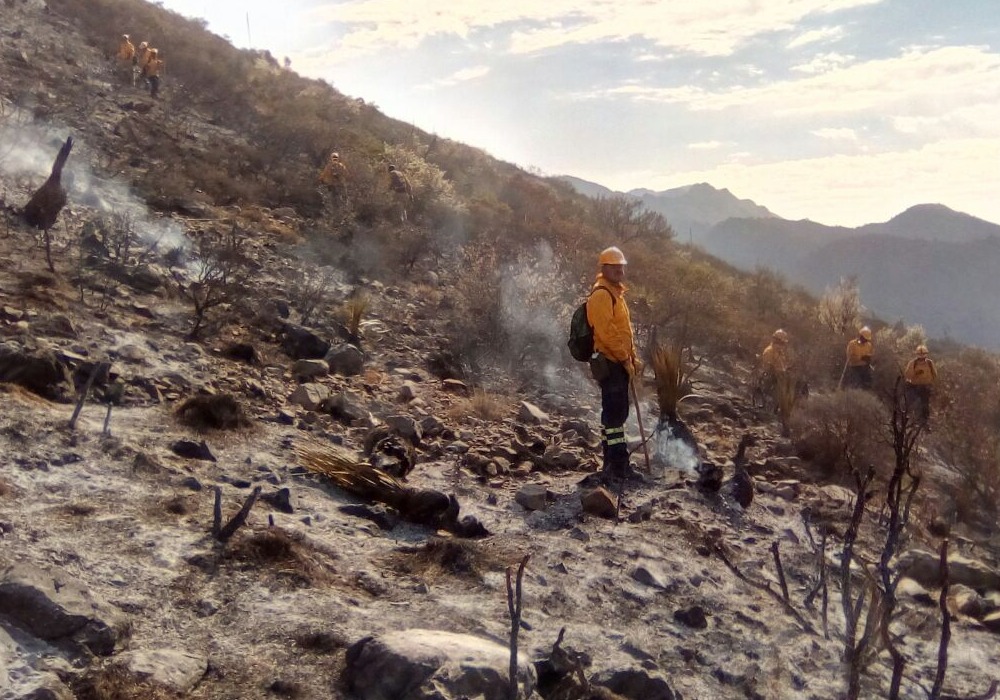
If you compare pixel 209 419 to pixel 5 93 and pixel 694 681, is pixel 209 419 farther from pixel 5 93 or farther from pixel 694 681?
pixel 5 93

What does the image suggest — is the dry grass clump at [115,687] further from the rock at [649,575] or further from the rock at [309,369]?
the rock at [309,369]

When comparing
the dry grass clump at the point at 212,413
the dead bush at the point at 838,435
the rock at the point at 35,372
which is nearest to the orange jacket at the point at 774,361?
the dead bush at the point at 838,435

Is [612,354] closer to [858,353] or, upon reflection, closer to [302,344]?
[302,344]

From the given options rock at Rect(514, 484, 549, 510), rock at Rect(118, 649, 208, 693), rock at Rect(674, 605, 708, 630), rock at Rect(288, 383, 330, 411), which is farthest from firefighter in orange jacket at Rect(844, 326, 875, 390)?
rock at Rect(118, 649, 208, 693)

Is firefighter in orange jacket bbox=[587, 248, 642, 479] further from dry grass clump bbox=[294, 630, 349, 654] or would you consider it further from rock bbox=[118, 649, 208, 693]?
rock bbox=[118, 649, 208, 693]

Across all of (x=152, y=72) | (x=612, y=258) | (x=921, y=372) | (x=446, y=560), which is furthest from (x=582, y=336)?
(x=152, y=72)

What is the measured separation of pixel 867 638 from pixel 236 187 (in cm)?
1134

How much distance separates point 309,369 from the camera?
270 inches

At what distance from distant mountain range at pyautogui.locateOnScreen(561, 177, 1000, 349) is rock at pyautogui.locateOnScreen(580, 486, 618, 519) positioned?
88373mm

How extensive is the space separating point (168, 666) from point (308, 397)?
11.8ft

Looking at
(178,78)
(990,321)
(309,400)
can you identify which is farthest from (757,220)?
(309,400)

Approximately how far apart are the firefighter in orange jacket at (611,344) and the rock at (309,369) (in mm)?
2553

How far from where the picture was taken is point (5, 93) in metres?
11.4

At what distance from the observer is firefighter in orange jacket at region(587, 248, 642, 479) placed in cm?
578
